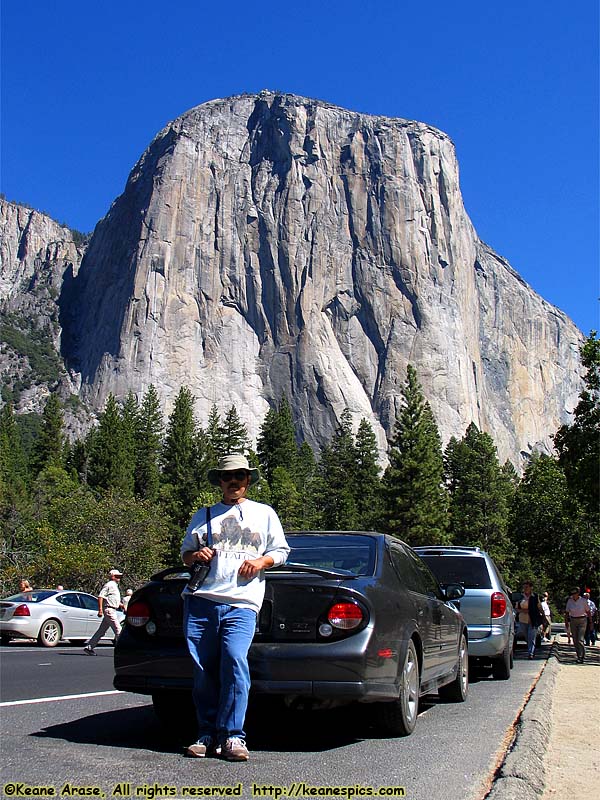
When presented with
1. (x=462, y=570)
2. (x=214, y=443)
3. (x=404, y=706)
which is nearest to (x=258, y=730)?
(x=404, y=706)

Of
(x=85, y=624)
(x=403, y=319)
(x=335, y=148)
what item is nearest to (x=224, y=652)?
(x=85, y=624)

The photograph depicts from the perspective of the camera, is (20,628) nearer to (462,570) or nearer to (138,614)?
(462,570)

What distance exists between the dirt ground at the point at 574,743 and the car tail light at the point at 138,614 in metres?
2.80

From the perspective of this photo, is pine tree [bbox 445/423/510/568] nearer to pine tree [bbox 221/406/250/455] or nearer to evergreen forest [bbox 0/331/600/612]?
evergreen forest [bbox 0/331/600/612]

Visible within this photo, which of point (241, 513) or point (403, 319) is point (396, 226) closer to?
point (403, 319)

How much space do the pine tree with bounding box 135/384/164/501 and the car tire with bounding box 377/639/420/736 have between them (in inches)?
2656

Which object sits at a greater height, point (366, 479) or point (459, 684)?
point (366, 479)

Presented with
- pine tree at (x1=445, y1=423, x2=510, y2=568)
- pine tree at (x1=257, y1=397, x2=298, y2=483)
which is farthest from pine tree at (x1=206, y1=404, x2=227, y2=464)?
pine tree at (x1=445, y1=423, x2=510, y2=568)

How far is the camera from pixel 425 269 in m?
120

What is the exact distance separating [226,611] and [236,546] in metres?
0.39

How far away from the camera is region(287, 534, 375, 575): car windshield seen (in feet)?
21.4

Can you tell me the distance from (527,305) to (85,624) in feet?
455

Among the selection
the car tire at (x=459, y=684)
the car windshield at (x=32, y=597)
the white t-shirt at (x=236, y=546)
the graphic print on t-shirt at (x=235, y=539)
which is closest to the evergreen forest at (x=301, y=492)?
the car tire at (x=459, y=684)

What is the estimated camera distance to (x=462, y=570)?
40.0 feet
